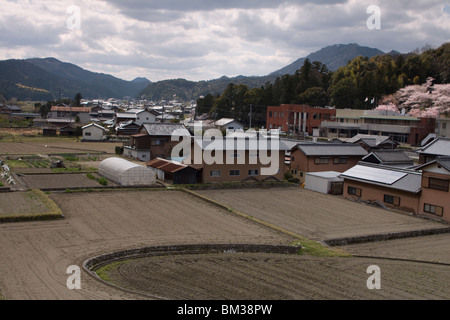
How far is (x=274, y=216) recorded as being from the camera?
15859 millimetres

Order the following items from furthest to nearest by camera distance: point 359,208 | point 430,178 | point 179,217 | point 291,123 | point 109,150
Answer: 1. point 291,123
2. point 109,150
3. point 359,208
4. point 430,178
5. point 179,217

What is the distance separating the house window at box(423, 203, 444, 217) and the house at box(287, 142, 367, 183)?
7998 millimetres

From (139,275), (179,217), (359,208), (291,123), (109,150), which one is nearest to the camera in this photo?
(139,275)

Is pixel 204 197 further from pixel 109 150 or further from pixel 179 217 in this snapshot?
pixel 109 150

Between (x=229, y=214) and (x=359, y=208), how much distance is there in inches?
225

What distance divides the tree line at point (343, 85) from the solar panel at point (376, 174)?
27.8 metres

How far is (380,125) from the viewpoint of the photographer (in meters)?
39.8

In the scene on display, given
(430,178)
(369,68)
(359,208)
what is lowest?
(359,208)

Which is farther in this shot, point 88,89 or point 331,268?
point 88,89

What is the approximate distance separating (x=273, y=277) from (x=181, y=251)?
2.87 meters

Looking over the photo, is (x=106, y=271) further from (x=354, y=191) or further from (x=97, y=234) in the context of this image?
(x=354, y=191)

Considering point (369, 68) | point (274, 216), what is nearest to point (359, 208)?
point (274, 216)

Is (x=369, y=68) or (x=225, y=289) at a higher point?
(x=369, y=68)

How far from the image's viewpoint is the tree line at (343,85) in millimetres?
48031
